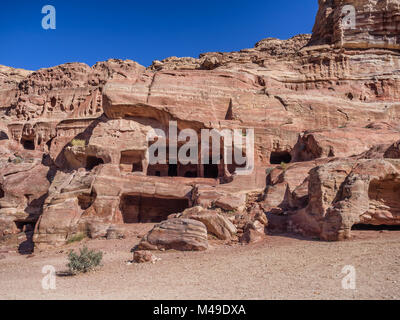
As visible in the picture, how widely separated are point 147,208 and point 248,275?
13994 millimetres

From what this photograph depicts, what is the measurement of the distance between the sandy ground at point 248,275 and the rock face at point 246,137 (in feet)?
3.70

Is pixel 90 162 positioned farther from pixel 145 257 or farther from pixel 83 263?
pixel 83 263

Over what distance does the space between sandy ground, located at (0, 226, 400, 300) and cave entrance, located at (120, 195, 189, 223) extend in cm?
836

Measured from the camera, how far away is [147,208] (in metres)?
20.2

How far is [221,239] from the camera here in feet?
38.9

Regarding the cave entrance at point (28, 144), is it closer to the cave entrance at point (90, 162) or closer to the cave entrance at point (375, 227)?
the cave entrance at point (90, 162)

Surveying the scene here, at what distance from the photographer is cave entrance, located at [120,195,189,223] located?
1917 centimetres

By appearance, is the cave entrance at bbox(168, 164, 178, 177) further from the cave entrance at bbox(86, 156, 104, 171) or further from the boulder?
the boulder

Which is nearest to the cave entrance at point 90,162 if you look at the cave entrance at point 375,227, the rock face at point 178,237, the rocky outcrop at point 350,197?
the rock face at point 178,237

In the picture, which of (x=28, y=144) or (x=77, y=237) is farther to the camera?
(x=28, y=144)

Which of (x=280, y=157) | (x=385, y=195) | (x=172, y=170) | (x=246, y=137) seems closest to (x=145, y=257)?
(x=385, y=195)

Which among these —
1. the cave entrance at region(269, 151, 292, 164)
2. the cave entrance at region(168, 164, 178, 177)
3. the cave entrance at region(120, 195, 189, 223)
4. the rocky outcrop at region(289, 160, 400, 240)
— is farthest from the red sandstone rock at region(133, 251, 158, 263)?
the cave entrance at region(168, 164, 178, 177)

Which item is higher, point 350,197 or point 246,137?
point 246,137

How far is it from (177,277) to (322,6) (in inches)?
1460
